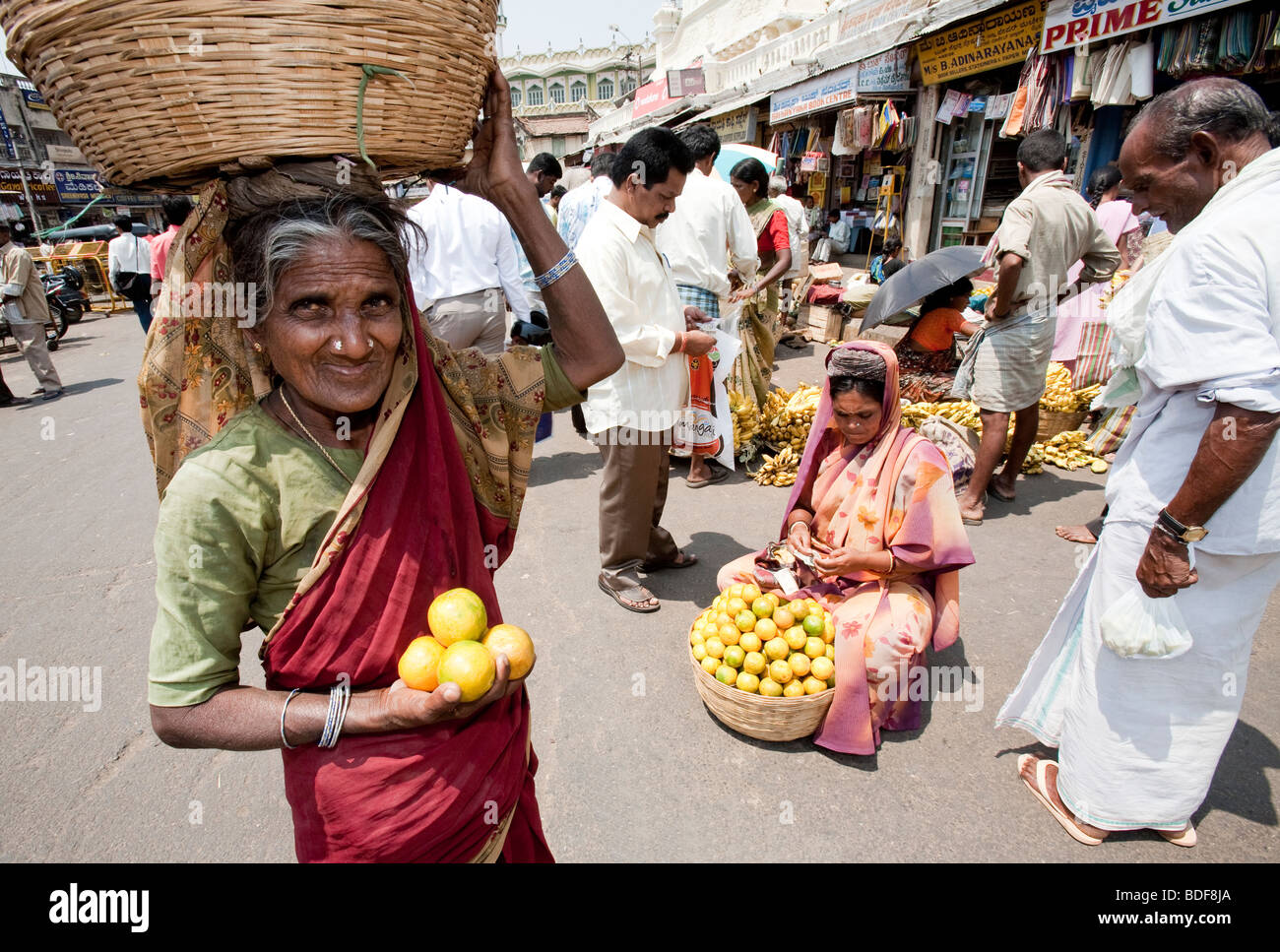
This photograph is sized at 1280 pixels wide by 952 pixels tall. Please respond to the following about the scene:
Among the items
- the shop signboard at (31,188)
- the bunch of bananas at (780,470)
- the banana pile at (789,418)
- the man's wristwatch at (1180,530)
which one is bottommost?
the bunch of bananas at (780,470)

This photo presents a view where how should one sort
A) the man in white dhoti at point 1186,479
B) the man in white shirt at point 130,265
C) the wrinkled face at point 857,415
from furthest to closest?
the man in white shirt at point 130,265, the wrinkled face at point 857,415, the man in white dhoti at point 1186,479

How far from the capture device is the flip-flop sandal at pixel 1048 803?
233 cm

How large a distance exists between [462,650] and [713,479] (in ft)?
Answer: 14.6

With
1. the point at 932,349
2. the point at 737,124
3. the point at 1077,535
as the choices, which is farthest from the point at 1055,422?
the point at 737,124

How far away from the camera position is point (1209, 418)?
74.7 inches

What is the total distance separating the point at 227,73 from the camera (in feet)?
2.97

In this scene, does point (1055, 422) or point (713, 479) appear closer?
point (713, 479)

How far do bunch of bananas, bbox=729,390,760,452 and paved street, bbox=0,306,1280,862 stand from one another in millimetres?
1229

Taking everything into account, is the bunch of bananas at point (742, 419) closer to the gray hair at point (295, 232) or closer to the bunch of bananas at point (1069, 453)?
the bunch of bananas at point (1069, 453)

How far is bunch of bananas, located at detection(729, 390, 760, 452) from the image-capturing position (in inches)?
224

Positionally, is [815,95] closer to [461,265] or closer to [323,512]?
[461,265]

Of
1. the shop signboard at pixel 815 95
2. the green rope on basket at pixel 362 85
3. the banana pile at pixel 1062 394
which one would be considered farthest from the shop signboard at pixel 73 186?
the green rope on basket at pixel 362 85

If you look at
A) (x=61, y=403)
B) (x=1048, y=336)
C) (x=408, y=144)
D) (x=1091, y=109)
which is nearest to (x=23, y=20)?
(x=408, y=144)
